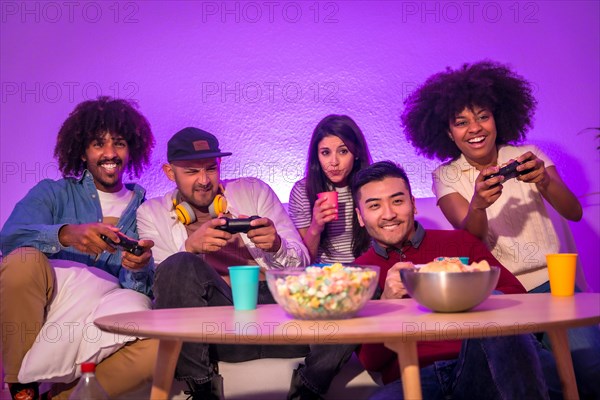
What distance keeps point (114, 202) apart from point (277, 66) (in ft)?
4.36

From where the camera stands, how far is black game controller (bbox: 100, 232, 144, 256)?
2604mm

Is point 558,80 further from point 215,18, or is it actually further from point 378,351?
point 378,351

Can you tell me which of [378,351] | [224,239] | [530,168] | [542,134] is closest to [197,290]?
[224,239]

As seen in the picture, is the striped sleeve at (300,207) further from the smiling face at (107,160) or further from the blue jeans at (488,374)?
the blue jeans at (488,374)

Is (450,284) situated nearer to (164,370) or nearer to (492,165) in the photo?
(164,370)

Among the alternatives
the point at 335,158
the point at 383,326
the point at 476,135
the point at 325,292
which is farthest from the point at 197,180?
the point at 383,326

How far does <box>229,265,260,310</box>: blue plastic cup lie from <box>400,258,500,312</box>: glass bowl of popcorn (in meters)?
0.41

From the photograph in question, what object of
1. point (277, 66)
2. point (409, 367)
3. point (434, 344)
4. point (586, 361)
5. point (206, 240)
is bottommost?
point (586, 361)

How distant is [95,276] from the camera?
2.89 m

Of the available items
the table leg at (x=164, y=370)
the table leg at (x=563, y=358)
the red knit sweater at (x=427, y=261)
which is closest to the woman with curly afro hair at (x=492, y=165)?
the red knit sweater at (x=427, y=261)

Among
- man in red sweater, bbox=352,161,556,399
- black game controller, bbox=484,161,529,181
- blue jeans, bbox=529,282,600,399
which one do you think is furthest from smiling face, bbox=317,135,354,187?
blue jeans, bbox=529,282,600,399

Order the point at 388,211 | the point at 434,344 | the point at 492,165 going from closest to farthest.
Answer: the point at 434,344 < the point at 388,211 < the point at 492,165

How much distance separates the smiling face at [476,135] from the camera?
3.11 meters

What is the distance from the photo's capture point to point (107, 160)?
3219 mm
